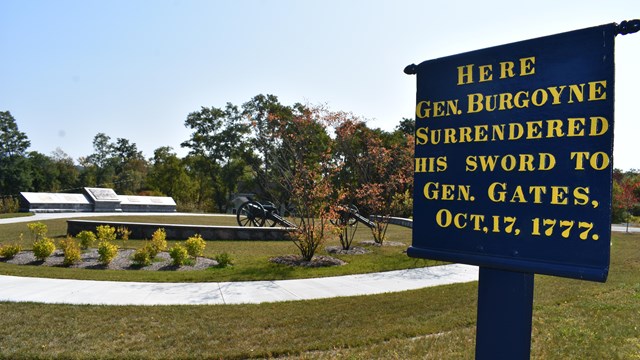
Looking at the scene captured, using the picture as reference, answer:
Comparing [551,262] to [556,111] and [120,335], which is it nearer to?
[556,111]

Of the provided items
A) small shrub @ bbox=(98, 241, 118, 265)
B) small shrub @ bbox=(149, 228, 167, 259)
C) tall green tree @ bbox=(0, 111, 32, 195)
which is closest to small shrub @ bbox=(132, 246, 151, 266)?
small shrub @ bbox=(149, 228, 167, 259)

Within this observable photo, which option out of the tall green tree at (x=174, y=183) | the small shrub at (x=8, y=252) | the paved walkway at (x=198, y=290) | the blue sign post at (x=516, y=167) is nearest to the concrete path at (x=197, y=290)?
the paved walkway at (x=198, y=290)

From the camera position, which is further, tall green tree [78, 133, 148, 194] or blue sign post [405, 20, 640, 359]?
tall green tree [78, 133, 148, 194]

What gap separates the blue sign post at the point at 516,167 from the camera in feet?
8.57

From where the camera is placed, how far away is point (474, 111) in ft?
10.3

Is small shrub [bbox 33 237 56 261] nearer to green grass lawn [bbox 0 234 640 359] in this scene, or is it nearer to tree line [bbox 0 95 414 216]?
green grass lawn [bbox 0 234 640 359]

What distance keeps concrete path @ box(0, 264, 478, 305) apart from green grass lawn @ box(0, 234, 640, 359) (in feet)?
1.47

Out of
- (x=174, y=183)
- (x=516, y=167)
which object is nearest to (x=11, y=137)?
(x=174, y=183)

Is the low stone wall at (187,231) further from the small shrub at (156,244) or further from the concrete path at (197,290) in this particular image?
the concrete path at (197,290)

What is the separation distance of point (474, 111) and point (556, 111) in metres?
0.54

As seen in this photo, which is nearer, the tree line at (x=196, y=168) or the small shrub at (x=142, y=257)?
the small shrub at (x=142, y=257)

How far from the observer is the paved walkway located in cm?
697

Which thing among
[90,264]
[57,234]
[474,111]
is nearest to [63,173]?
[57,234]

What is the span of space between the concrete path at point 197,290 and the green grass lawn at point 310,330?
449mm
